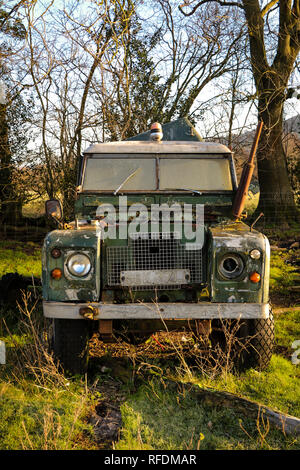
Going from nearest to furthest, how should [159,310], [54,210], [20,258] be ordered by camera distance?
[159,310], [54,210], [20,258]

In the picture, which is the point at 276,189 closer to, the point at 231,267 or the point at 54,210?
the point at 54,210

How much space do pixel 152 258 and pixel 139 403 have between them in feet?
3.79

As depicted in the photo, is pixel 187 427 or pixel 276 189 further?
pixel 276 189

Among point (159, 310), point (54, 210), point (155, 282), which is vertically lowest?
point (159, 310)

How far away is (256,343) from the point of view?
12.5ft

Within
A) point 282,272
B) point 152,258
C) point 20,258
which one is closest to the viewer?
point 152,258

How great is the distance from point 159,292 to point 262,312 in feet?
2.83

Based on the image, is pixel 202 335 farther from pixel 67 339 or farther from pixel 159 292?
pixel 67 339

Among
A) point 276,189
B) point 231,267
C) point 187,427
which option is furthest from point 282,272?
point 276,189

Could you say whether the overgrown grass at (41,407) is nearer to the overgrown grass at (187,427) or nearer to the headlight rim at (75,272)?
the overgrown grass at (187,427)

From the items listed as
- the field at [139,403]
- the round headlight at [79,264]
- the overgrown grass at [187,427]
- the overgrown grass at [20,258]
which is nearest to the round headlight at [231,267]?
the field at [139,403]

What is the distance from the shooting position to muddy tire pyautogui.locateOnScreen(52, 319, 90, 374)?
371cm

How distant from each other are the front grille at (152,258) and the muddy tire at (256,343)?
62 centimetres

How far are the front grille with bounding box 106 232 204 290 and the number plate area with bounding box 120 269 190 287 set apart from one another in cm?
5
